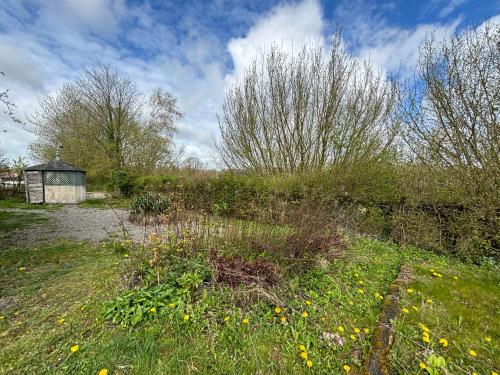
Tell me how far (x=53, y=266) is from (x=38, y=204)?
9.66 metres

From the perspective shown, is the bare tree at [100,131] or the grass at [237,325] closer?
the grass at [237,325]

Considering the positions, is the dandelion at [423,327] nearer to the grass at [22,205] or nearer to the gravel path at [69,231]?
the gravel path at [69,231]

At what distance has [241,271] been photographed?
2609 mm

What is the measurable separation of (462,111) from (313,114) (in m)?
4.49

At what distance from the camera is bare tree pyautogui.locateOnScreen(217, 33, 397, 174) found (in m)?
7.88

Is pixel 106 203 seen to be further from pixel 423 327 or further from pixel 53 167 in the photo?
pixel 423 327

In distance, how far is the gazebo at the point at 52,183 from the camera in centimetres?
1036

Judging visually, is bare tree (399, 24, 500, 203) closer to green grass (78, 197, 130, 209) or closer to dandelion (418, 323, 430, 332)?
dandelion (418, 323, 430, 332)

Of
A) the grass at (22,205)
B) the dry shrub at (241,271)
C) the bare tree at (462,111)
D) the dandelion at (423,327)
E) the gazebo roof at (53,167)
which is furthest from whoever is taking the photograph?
the gazebo roof at (53,167)

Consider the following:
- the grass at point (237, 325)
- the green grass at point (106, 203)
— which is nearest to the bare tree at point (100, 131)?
the green grass at point (106, 203)

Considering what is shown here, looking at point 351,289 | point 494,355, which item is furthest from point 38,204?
point 494,355

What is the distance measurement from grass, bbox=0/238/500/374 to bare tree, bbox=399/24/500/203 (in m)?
2.69

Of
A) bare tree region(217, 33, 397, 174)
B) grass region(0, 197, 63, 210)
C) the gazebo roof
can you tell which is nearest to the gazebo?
the gazebo roof

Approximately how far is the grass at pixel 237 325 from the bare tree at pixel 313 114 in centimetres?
545
